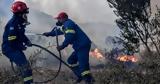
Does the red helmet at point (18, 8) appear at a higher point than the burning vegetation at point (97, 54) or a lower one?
higher

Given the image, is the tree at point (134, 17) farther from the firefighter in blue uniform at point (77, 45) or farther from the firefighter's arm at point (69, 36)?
the firefighter's arm at point (69, 36)

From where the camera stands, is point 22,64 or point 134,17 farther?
point 134,17

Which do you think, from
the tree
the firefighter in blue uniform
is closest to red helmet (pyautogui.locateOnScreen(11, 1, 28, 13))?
the firefighter in blue uniform

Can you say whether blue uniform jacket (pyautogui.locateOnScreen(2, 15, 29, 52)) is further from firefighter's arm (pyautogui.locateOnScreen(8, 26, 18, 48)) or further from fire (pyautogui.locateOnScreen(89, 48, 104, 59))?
fire (pyautogui.locateOnScreen(89, 48, 104, 59))

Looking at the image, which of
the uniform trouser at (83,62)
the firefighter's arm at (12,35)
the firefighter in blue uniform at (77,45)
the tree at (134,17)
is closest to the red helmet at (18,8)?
the firefighter's arm at (12,35)

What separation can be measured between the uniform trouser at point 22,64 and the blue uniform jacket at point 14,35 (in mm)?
123

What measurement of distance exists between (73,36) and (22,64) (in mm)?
1302

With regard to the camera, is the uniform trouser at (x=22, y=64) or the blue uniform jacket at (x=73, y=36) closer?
the uniform trouser at (x=22, y=64)

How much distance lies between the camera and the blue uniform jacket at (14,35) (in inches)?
414

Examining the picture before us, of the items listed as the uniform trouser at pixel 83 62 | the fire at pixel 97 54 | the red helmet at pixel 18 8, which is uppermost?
the red helmet at pixel 18 8

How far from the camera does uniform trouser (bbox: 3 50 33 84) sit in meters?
10.4

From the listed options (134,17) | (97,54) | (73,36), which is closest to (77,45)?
(73,36)

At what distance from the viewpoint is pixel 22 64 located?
418 inches

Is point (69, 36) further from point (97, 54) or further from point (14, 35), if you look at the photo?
point (97, 54)
